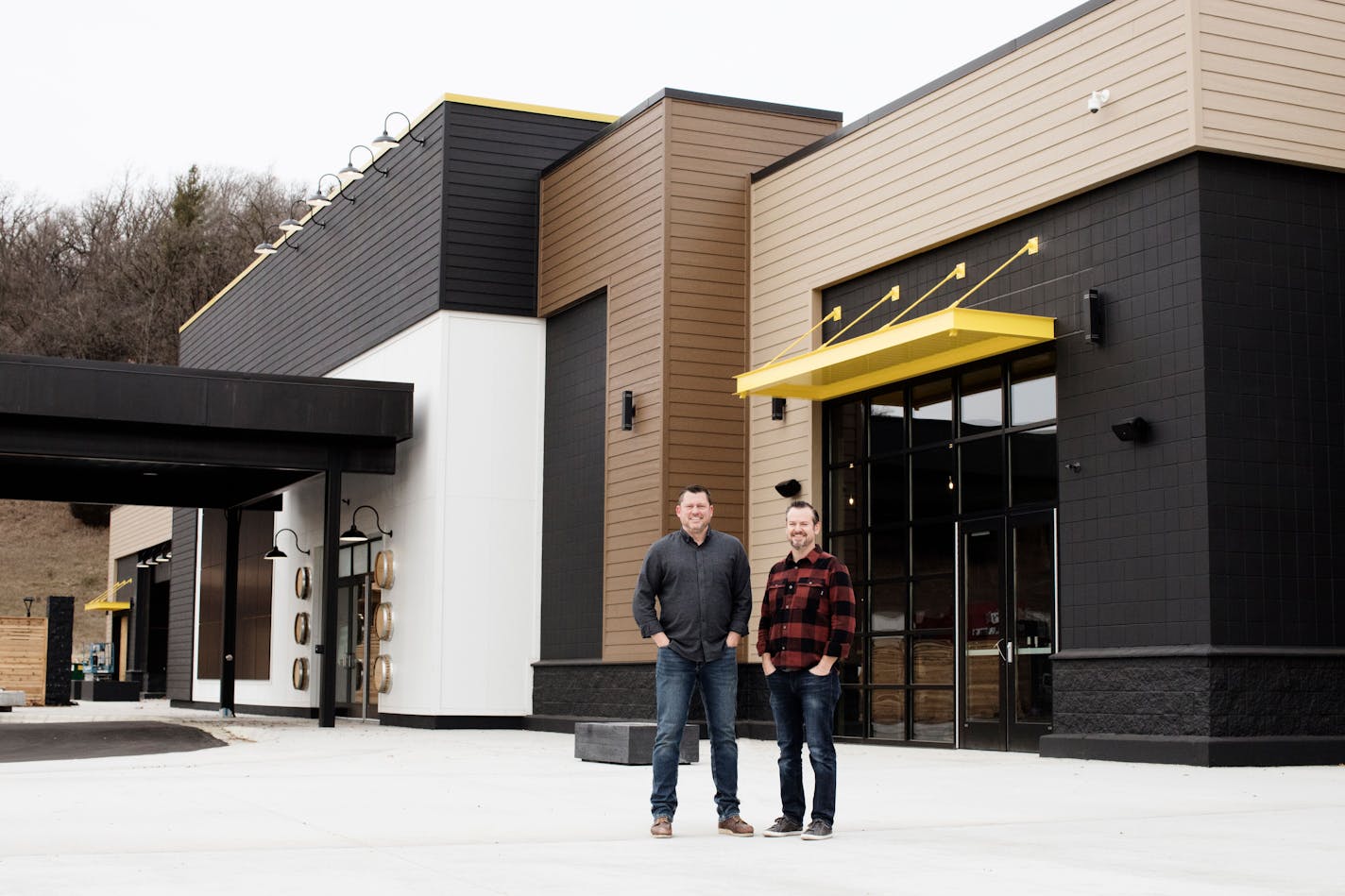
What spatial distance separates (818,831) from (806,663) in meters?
0.77

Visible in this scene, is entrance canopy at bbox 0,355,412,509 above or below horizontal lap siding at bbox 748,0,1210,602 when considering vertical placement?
below

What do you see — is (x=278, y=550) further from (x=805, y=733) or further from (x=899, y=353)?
(x=805, y=733)

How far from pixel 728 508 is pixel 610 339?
109 inches

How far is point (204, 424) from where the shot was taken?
778 inches

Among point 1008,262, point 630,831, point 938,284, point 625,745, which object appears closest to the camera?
point 630,831

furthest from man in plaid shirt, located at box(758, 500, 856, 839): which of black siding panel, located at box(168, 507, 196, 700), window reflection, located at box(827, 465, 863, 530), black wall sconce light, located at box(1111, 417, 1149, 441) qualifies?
black siding panel, located at box(168, 507, 196, 700)

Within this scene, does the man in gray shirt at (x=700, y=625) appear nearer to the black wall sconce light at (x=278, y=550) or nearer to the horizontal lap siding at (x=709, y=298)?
the horizontal lap siding at (x=709, y=298)

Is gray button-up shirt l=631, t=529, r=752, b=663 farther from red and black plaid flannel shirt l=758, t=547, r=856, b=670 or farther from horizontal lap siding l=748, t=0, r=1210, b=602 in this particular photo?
horizontal lap siding l=748, t=0, r=1210, b=602

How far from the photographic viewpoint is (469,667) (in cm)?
2070

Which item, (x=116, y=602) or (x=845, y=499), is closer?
(x=845, y=499)

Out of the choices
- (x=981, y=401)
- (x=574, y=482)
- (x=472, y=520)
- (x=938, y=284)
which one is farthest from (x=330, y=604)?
(x=981, y=401)

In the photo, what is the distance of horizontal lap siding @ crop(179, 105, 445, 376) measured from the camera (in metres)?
21.7

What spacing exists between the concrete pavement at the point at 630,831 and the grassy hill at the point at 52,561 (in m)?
56.2

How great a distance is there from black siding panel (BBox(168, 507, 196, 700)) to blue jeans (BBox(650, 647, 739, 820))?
1119 inches
